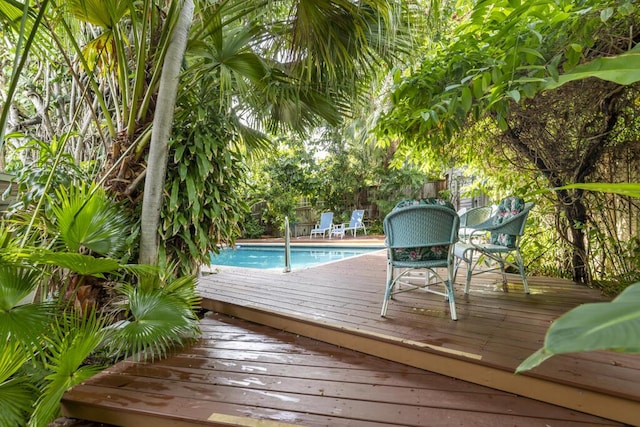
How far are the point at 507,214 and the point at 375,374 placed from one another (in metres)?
2.33

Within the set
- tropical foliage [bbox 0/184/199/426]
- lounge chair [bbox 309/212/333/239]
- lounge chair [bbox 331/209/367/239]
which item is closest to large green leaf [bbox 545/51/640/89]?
tropical foliage [bbox 0/184/199/426]

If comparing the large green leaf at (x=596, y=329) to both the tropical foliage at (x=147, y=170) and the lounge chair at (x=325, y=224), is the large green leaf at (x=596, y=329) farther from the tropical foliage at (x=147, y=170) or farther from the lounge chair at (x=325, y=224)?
the lounge chair at (x=325, y=224)

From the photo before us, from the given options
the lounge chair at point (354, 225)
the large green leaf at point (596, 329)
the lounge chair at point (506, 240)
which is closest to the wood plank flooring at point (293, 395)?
the large green leaf at point (596, 329)

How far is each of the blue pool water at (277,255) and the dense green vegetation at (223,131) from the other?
15.0 feet

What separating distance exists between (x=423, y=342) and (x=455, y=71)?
6.00 ft

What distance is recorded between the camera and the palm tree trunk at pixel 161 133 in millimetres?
2240

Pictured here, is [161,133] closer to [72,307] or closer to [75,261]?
[75,261]

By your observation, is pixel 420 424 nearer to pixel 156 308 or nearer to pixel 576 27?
pixel 156 308

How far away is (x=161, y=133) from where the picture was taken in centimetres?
225

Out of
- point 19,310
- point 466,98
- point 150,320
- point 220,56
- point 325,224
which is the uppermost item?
point 220,56

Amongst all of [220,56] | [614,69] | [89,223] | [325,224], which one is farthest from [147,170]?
[325,224]

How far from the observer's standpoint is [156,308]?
2008mm

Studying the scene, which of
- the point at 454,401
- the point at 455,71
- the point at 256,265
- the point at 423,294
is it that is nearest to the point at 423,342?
the point at 454,401

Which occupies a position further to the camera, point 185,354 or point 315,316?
point 315,316
